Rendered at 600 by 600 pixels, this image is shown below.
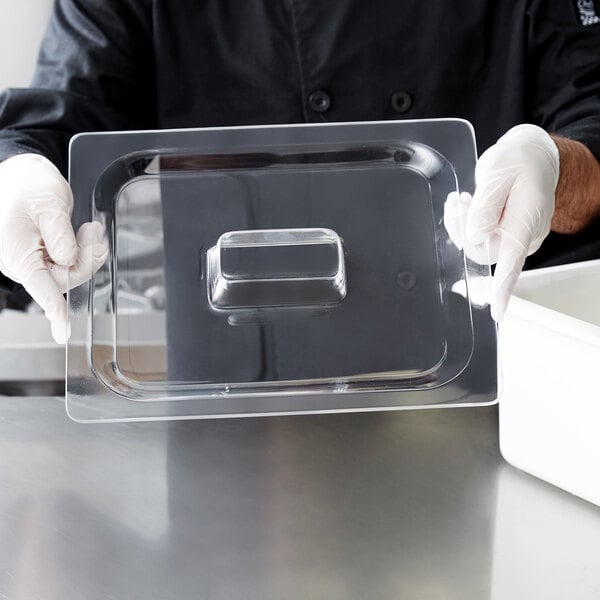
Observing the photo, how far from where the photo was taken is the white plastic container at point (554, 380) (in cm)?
79

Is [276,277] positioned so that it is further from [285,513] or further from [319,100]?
[319,100]

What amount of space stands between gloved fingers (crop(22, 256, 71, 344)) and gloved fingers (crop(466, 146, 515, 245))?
405 mm

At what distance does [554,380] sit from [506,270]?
0.11 metres

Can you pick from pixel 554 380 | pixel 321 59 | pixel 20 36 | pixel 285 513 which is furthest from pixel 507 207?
pixel 20 36

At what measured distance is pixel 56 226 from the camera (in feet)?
2.76

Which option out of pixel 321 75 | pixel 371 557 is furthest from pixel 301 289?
pixel 321 75

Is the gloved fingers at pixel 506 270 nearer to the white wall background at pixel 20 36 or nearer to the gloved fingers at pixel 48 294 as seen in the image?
the gloved fingers at pixel 48 294

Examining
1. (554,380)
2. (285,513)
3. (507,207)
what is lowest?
(285,513)

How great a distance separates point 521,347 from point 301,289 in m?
0.22

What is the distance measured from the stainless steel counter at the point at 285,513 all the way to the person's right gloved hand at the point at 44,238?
19cm

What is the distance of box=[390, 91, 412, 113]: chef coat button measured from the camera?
1316 millimetres

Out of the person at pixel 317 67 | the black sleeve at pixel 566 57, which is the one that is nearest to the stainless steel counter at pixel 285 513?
the person at pixel 317 67

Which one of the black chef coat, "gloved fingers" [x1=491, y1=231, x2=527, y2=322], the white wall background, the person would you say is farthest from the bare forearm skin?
the white wall background

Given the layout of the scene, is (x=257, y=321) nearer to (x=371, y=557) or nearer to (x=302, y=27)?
(x=371, y=557)
